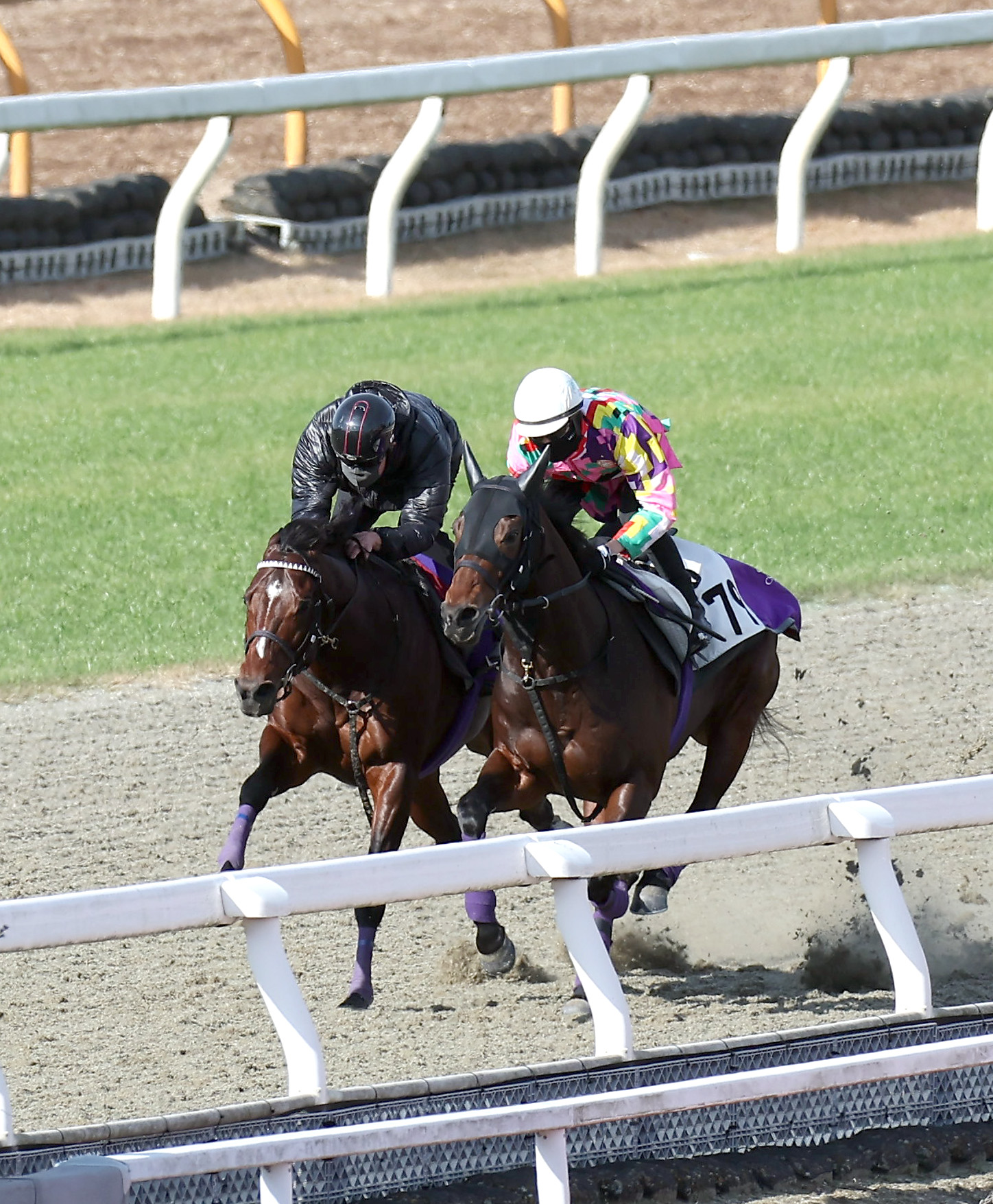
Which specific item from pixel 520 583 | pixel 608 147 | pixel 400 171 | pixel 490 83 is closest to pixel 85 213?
pixel 400 171

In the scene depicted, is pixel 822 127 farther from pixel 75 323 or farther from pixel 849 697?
pixel 849 697

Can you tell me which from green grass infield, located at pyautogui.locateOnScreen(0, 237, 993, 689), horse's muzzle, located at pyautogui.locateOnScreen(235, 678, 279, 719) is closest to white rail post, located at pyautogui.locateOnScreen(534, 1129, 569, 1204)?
horse's muzzle, located at pyautogui.locateOnScreen(235, 678, 279, 719)

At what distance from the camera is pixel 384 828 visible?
245 inches

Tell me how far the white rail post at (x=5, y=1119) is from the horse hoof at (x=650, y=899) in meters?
3.26

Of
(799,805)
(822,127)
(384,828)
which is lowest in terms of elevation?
(384,828)

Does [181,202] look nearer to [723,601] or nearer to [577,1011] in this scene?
[723,601]

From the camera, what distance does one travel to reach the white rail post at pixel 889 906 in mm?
4871

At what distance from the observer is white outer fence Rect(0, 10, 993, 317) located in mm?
15406

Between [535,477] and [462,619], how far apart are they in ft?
1.92

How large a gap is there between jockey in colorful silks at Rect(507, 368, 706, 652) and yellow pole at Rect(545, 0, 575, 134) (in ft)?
40.4

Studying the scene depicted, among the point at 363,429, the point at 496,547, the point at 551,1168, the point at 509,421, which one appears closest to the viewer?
the point at 551,1168

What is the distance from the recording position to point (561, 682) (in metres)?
6.22

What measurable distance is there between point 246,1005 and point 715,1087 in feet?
7.33

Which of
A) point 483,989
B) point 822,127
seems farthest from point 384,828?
point 822,127
